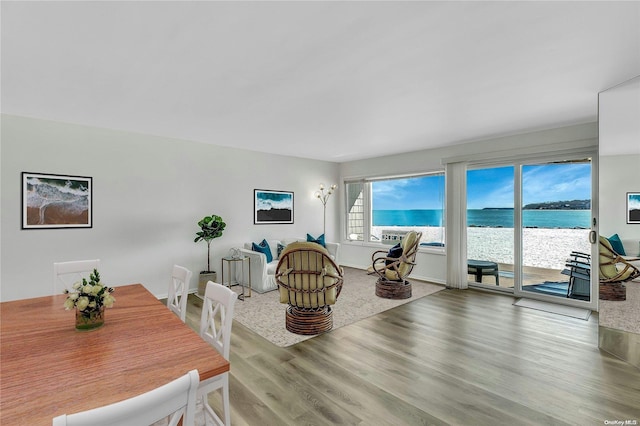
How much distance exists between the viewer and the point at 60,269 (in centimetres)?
266

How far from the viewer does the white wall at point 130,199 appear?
12.2ft

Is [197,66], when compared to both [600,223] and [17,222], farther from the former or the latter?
[600,223]

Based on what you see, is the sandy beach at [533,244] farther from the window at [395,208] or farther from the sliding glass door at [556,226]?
the window at [395,208]

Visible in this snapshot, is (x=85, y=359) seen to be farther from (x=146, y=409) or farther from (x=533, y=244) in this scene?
(x=533, y=244)

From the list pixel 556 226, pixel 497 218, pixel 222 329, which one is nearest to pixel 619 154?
pixel 556 226

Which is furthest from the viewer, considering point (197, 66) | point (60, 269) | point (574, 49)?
point (60, 269)

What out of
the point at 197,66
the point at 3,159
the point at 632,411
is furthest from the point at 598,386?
the point at 3,159

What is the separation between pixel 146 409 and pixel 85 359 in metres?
0.77

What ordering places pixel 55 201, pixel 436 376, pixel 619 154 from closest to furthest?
pixel 436 376, pixel 619 154, pixel 55 201

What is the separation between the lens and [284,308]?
4266 millimetres

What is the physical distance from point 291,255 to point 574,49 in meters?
3.00

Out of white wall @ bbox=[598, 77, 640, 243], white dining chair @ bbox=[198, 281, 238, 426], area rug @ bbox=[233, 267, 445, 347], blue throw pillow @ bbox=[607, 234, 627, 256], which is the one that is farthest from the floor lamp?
white dining chair @ bbox=[198, 281, 238, 426]

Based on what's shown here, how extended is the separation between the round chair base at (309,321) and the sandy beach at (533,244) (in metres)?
3.31

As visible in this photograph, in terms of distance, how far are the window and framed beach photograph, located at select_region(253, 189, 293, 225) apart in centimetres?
175
